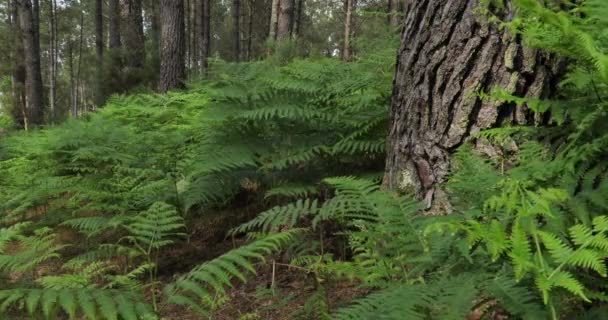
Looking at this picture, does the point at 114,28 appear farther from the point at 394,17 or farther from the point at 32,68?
the point at 394,17

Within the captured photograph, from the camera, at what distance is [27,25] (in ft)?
33.5

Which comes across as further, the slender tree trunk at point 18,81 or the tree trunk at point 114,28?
the tree trunk at point 114,28

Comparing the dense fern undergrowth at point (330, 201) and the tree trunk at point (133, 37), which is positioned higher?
the tree trunk at point (133, 37)

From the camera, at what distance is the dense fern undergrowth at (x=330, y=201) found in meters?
1.20

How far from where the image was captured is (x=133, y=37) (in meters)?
10.4

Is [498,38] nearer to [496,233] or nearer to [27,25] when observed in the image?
[496,233]

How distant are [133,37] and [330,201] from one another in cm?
962

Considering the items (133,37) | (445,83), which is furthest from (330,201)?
(133,37)

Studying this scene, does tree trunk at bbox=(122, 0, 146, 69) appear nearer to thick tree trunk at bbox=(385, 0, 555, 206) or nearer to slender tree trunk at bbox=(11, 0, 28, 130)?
slender tree trunk at bbox=(11, 0, 28, 130)

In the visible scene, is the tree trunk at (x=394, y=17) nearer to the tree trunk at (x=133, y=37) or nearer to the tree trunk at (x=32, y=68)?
the tree trunk at (x=133, y=37)

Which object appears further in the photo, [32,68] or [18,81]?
[18,81]

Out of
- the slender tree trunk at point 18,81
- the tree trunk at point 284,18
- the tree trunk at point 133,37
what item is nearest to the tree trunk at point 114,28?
the slender tree trunk at point 18,81

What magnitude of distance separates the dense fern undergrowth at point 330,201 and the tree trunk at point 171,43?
2.70m

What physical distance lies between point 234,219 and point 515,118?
7.18ft
